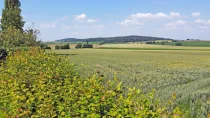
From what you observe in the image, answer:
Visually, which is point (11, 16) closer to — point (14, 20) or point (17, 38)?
point (14, 20)

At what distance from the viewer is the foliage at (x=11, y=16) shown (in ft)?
169

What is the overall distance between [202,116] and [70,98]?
3.38 m

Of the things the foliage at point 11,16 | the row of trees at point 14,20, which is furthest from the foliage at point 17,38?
the foliage at point 11,16

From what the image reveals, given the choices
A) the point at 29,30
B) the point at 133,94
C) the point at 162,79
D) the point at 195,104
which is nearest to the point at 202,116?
the point at 195,104

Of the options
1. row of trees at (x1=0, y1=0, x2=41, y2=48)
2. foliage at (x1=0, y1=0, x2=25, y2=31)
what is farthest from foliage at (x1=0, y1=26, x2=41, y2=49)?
foliage at (x1=0, y1=0, x2=25, y2=31)

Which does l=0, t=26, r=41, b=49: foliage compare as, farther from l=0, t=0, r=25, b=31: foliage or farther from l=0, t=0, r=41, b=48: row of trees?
l=0, t=0, r=25, b=31: foliage

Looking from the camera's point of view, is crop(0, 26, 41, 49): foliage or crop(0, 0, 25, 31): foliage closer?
crop(0, 26, 41, 49): foliage

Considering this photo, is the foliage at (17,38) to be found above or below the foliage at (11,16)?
below

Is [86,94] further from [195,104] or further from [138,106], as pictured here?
[195,104]

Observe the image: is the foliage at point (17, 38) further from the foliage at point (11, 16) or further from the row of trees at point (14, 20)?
the foliage at point (11, 16)

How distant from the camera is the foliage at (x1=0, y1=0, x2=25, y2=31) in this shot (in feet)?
169

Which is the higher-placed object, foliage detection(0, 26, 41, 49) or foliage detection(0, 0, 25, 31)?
foliage detection(0, 0, 25, 31)

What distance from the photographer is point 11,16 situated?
51.7 m

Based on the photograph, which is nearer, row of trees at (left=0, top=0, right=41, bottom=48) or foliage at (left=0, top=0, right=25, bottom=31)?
row of trees at (left=0, top=0, right=41, bottom=48)
